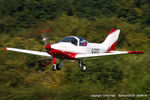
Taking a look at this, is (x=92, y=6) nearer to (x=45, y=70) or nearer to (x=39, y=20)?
(x=39, y=20)

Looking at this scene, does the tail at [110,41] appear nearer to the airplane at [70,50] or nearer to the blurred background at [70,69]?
the airplane at [70,50]

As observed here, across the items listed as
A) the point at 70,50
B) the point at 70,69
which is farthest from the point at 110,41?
the point at 70,69

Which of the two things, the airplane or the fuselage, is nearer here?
the airplane

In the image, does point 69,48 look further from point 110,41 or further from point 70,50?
point 110,41

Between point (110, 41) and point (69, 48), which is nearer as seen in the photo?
point (69, 48)

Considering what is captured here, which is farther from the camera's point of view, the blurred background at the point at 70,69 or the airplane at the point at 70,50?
the blurred background at the point at 70,69

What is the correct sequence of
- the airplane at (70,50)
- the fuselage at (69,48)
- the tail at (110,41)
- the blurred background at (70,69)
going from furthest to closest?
the blurred background at (70,69)
the tail at (110,41)
the fuselage at (69,48)
the airplane at (70,50)

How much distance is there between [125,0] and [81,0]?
286 inches

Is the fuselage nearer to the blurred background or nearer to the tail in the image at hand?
the tail

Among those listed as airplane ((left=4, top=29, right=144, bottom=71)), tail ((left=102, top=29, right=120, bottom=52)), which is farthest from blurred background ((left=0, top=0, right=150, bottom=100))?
airplane ((left=4, top=29, right=144, bottom=71))

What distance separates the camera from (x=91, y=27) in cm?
3591

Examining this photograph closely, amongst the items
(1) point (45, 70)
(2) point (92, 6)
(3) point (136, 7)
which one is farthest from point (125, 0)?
(1) point (45, 70)

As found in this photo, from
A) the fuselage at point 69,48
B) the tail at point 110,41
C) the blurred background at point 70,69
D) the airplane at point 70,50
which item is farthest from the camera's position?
the blurred background at point 70,69

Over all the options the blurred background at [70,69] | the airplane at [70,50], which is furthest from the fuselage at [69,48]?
the blurred background at [70,69]
